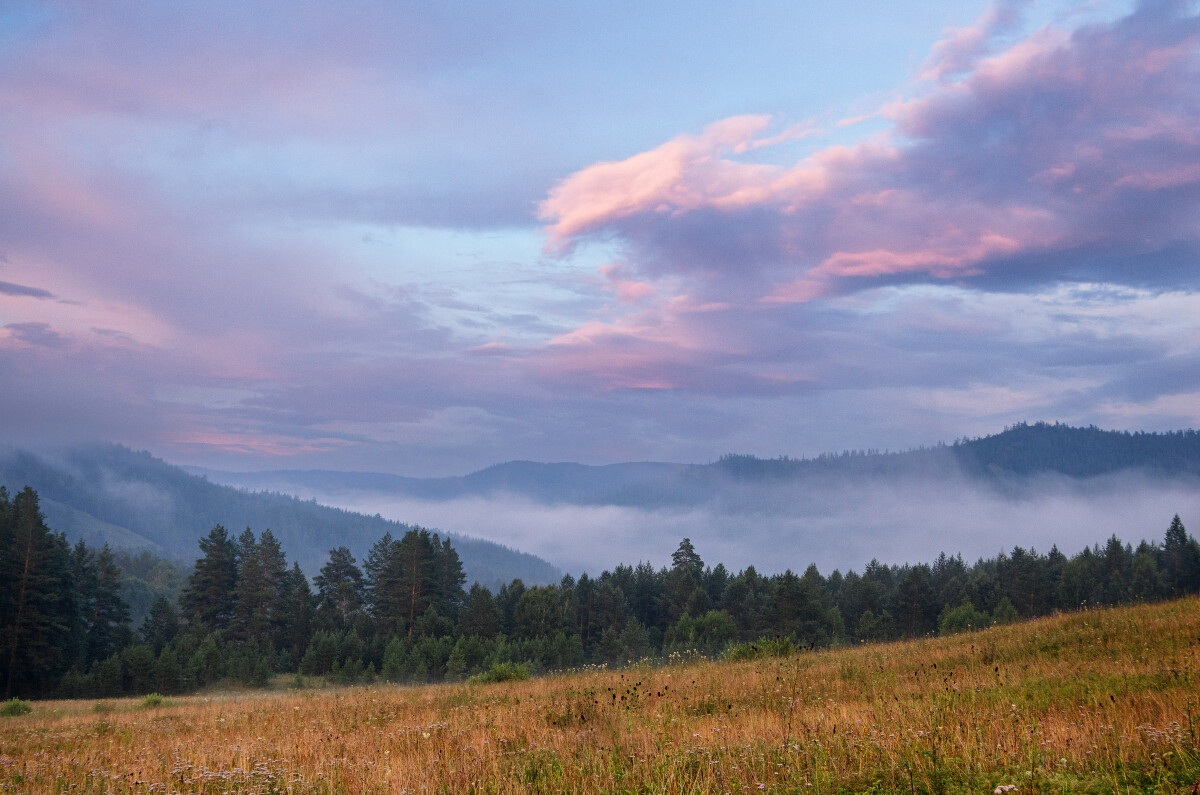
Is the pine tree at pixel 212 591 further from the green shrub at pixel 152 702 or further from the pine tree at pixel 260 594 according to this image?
the green shrub at pixel 152 702

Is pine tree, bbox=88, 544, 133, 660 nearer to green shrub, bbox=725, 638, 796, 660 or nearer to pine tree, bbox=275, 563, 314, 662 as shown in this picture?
pine tree, bbox=275, 563, 314, 662

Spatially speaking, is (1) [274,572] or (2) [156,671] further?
(1) [274,572]

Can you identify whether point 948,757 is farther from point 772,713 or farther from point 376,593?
point 376,593

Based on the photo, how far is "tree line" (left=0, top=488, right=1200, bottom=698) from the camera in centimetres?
5488

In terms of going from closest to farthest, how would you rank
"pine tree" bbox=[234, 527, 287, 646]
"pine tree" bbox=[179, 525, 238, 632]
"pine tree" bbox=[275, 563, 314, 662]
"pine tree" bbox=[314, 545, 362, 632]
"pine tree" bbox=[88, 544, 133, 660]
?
"pine tree" bbox=[88, 544, 133, 660], "pine tree" bbox=[275, 563, 314, 662], "pine tree" bbox=[234, 527, 287, 646], "pine tree" bbox=[314, 545, 362, 632], "pine tree" bbox=[179, 525, 238, 632]

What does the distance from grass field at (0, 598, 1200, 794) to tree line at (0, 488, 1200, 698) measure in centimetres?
2503

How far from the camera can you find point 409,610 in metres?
79.8

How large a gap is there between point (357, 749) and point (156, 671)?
5471cm

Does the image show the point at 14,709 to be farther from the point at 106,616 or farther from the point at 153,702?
the point at 106,616

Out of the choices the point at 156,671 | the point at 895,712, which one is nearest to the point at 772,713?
the point at 895,712

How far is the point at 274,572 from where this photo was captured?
265 ft

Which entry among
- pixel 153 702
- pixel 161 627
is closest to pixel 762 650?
pixel 153 702

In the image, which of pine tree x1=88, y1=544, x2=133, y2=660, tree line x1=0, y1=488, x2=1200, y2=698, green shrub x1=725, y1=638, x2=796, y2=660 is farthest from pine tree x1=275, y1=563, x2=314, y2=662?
green shrub x1=725, y1=638, x2=796, y2=660

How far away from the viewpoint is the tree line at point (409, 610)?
5488 cm
